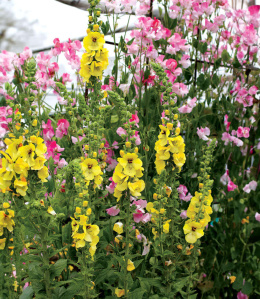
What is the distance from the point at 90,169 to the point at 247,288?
124 centimetres

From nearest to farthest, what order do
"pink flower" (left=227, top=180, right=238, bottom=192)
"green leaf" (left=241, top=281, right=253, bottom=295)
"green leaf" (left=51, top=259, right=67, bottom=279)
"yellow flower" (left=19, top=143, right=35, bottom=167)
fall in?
1. "yellow flower" (left=19, top=143, right=35, bottom=167)
2. "green leaf" (left=51, top=259, right=67, bottom=279)
3. "green leaf" (left=241, top=281, right=253, bottom=295)
4. "pink flower" (left=227, top=180, right=238, bottom=192)

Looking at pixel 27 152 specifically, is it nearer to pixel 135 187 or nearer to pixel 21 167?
pixel 21 167

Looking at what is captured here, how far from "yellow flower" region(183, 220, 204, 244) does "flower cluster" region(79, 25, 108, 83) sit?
0.57 m

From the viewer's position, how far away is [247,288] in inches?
72.4

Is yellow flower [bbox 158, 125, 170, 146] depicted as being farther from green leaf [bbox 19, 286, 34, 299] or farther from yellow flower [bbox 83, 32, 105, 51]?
green leaf [bbox 19, 286, 34, 299]

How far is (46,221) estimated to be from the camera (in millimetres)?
1056

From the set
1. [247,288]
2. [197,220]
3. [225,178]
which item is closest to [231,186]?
[225,178]

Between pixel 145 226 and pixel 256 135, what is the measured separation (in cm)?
100

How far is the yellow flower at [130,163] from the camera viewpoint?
3.22 ft

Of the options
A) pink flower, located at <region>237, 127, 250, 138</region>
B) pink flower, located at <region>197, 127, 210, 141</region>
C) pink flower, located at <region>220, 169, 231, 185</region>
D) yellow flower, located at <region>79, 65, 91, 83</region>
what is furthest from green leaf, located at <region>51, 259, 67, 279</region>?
pink flower, located at <region>237, 127, 250, 138</region>

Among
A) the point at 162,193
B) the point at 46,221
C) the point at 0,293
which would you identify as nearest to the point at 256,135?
the point at 162,193

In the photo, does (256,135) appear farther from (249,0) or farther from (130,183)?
(249,0)

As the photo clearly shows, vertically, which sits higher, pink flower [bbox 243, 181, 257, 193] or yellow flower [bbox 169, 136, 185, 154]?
yellow flower [bbox 169, 136, 185, 154]

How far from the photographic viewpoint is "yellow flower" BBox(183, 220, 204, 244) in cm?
115
